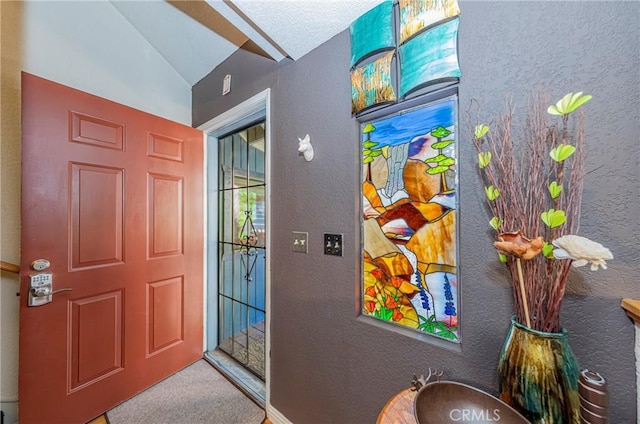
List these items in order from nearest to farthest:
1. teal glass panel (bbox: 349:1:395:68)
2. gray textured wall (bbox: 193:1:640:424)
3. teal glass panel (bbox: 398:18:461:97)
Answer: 1. gray textured wall (bbox: 193:1:640:424)
2. teal glass panel (bbox: 398:18:461:97)
3. teal glass panel (bbox: 349:1:395:68)

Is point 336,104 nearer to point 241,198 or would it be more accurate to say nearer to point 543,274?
point 543,274

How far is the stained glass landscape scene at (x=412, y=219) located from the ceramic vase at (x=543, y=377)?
255mm

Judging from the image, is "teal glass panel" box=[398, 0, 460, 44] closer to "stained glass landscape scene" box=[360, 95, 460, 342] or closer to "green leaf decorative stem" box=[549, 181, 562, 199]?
"stained glass landscape scene" box=[360, 95, 460, 342]

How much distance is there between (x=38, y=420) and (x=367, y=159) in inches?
85.4

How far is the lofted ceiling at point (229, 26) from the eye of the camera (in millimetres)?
1052

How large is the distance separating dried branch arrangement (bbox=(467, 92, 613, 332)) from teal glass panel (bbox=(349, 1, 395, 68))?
1.90 ft

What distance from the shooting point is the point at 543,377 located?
1.94 ft

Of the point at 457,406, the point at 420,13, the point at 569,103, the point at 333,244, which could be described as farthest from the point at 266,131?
the point at 457,406

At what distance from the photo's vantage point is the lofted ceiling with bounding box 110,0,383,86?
105 centimetres

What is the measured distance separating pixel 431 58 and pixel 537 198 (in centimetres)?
61

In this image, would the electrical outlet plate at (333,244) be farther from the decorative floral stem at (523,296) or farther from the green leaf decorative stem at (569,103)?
the green leaf decorative stem at (569,103)

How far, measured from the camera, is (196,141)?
2066 millimetres

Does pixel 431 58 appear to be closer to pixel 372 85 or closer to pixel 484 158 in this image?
pixel 372 85

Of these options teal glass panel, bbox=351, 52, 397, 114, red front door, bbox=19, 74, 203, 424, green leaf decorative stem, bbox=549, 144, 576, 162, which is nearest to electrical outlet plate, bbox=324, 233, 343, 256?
teal glass panel, bbox=351, 52, 397, 114
